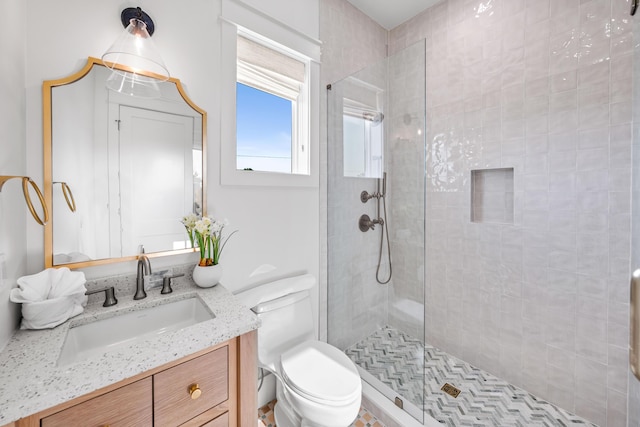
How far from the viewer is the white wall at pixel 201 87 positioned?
3.40 feet

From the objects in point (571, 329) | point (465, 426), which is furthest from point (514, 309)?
point (465, 426)

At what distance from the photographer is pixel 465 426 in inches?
60.9

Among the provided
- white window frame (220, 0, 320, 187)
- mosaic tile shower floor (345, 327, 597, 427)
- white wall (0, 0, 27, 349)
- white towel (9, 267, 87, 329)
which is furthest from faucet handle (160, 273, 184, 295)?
mosaic tile shower floor (345, 327, 597, 427)

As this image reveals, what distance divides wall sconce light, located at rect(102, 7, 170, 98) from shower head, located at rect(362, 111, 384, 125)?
4.09ft

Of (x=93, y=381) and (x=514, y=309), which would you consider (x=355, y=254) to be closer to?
(x=514, y=309)

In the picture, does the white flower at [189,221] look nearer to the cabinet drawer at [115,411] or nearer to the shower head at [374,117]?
the cabinet drawer at [115,411]

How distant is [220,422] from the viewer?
3.05ft

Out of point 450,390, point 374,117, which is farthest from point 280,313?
point 374,117

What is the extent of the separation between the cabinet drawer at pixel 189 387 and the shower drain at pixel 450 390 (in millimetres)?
1570

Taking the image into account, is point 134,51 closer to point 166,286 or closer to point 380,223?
point 166,286

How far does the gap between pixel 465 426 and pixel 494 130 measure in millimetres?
1897

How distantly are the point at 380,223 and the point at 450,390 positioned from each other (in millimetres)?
1224

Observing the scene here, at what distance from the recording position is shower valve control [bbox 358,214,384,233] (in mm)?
2018

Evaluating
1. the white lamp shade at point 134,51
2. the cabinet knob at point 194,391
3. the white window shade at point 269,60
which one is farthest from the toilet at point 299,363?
the white window shade at point 269,60
